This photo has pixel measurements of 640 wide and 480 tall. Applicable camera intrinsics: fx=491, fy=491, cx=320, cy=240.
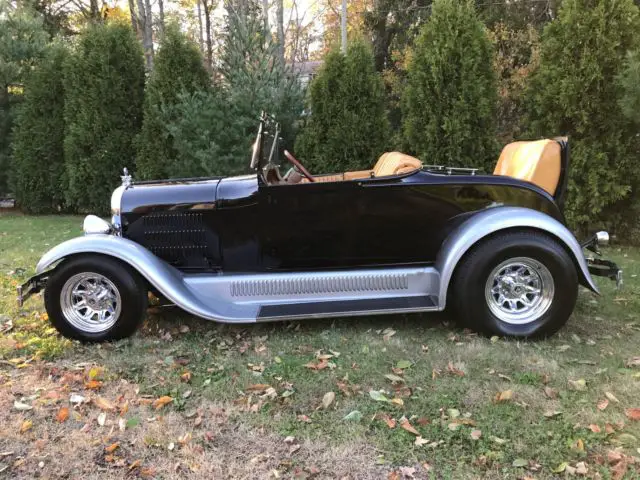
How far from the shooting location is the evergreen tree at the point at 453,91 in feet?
22.5

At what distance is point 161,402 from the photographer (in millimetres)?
2906

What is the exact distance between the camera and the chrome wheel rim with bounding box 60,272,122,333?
3.64m

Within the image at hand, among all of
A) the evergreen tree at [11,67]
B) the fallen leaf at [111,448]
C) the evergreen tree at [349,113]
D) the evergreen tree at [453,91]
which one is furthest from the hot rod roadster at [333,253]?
the evergreen tree at [11,67]

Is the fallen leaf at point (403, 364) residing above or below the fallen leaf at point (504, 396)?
above

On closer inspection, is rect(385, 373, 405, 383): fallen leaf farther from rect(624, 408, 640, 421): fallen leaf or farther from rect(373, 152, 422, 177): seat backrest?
rect(373, 152, 422, 177): seat backrest

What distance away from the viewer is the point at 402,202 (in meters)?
3.82

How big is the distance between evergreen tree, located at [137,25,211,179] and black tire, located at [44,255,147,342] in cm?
532

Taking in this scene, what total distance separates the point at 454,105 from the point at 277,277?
14.4 feet

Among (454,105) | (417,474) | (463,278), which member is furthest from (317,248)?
(454,105)

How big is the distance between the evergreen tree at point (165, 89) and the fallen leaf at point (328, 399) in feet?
21.9

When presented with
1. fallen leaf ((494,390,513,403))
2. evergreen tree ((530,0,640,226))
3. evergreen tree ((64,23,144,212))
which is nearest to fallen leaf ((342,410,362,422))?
fallen leaf ((494,390,513,403))

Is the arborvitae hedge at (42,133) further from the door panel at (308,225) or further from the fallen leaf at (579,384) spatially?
the fallen leaf at (579,384)

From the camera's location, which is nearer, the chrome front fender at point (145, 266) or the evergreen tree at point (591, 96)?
the chrome front fender at point (145, 266)

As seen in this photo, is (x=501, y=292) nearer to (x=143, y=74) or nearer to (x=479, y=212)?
(x=479, y=212)
